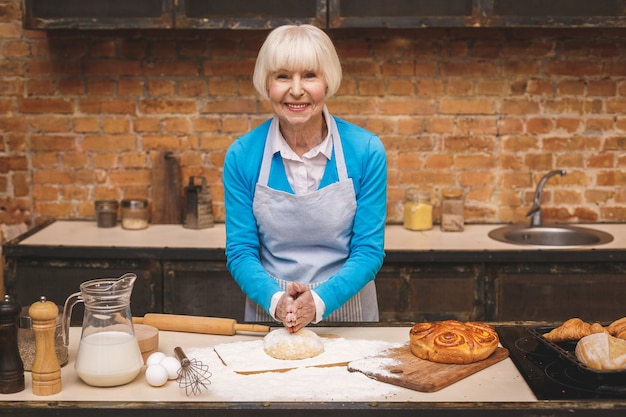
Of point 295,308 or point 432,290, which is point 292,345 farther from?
point 432,290

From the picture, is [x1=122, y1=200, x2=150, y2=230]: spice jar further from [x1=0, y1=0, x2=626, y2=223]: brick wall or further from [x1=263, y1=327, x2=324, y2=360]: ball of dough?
[x1=263, y1=327, x2=324, y2=360]: ball of dough

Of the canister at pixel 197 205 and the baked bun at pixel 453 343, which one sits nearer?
the baked bun at pixel 453 343

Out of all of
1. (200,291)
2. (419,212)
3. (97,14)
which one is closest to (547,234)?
(419,212)

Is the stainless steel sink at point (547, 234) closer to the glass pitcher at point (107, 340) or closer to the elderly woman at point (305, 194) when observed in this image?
the elderly woman at point (305, 194)

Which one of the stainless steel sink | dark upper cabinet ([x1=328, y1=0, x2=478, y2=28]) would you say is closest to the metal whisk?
dark upper cabinet ([x1=328, y1=0, x2=478, y2=28])

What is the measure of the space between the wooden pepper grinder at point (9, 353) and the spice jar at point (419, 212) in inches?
98.4

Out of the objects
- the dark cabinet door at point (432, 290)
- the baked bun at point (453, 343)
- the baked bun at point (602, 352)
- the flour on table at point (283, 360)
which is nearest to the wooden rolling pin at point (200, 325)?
the flour on table at point (283, 360)

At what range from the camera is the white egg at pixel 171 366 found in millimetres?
1930

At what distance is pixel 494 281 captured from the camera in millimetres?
3623

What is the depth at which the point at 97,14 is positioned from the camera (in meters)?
3.83

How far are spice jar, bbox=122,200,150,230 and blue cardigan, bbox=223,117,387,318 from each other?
1.53 meters

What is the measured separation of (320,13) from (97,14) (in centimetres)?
107

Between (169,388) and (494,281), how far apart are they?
2.08 meters

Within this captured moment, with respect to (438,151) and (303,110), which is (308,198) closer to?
(303,110)
